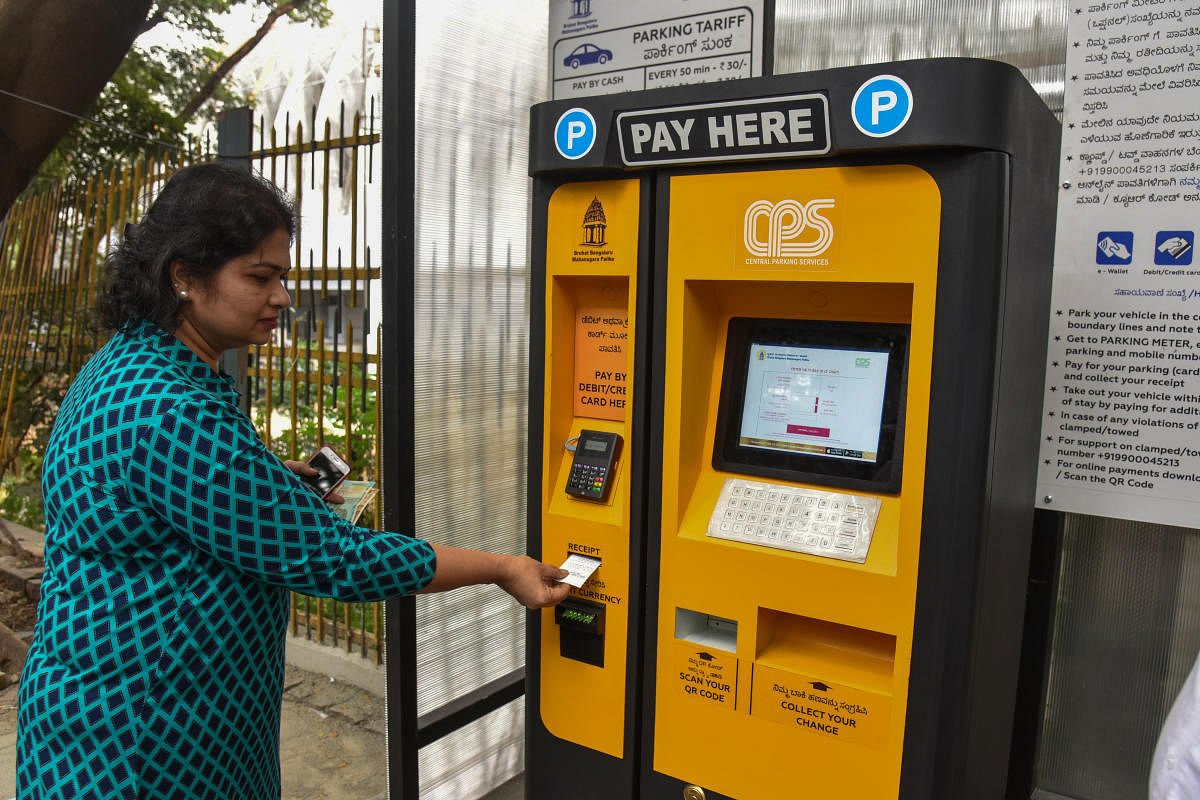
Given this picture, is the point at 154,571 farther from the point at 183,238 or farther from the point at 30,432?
the point at 30,432

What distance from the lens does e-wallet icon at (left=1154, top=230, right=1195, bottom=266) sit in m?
1.95

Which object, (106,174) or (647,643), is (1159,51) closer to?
(647,643)

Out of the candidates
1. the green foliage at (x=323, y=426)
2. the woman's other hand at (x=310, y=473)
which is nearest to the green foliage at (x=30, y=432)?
the green foliage at (x=323, y=426)

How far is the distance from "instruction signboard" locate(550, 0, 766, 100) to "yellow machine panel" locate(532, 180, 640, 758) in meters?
0.89

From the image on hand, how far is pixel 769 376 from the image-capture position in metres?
1.87

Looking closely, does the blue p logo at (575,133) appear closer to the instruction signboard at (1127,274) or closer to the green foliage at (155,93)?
the instruction signboard at (1127,274)

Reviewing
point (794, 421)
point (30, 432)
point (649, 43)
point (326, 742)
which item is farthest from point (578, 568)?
point (30, 432)

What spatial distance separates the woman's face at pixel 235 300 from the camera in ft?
5.16

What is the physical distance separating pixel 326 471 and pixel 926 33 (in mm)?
1895

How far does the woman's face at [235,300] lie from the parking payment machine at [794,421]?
0.63 meters

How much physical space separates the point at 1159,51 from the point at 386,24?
179 cm

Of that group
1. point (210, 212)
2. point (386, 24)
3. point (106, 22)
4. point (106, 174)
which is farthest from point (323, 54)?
point (210, 212)

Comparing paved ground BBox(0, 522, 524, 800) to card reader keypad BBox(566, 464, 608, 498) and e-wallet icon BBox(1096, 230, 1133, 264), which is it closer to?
card reader keypad BBox(566, 464, 608, 498)

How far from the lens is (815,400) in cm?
180
